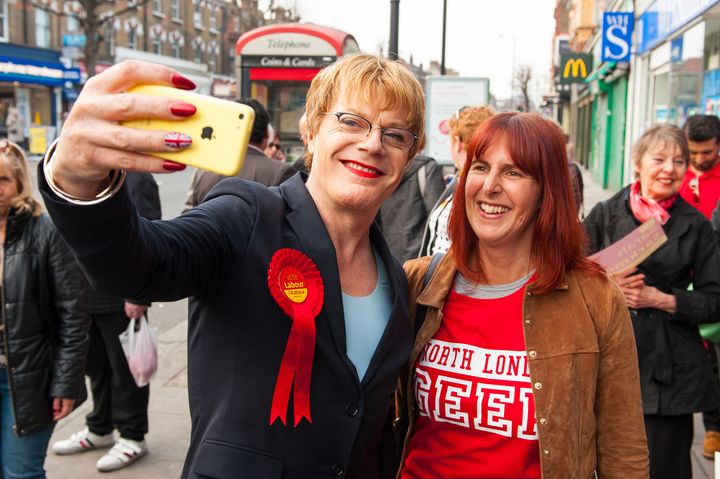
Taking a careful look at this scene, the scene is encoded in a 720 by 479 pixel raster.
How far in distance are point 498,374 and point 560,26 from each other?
63820mm

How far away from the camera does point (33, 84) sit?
36.3 m

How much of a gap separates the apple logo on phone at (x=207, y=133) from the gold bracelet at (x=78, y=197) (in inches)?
7.2

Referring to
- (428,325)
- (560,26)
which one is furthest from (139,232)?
(560,26)

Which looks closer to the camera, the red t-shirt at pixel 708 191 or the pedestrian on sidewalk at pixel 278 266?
the pedestrian on sidewalk at pixel 278 266

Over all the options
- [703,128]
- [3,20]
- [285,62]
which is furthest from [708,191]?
[3,20]

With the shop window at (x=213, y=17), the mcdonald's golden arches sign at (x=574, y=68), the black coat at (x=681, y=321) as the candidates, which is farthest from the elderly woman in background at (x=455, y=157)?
the shop window at (x=213, y=17)

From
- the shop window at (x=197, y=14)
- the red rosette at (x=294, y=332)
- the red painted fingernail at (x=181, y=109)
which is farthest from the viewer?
the shop window at (x=197, y=14)

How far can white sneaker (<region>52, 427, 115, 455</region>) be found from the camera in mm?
4676

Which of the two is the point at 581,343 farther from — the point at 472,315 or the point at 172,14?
the point at 172,14

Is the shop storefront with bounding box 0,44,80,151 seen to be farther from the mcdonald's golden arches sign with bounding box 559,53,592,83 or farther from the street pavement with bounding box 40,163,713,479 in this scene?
the street pavement with bounding box 40,163,713,479

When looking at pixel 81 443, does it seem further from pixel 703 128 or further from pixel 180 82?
pixel 703 128

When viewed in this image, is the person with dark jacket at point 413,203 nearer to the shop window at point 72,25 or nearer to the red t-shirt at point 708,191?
the red t-shirt at point 708,191

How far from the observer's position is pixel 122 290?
1357mm

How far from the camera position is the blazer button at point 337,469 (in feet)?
5.86
